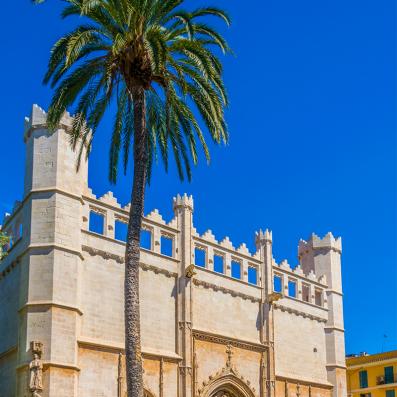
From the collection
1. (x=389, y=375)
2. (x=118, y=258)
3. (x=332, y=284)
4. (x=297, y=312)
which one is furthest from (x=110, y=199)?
(x=389, y=375)

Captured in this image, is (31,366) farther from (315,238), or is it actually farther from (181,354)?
(315,238)

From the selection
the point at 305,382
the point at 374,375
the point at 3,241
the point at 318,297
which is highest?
the point at 318,297

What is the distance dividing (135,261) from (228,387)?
1534 cm

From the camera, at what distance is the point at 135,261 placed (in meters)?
24.0

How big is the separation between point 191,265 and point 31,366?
32.3ft

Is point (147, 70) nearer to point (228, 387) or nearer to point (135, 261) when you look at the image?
point (135, 261)

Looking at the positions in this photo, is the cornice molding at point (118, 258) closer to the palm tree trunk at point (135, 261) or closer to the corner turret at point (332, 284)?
the palm tree trunk at point (135, 261)

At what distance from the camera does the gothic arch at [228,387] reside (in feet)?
118

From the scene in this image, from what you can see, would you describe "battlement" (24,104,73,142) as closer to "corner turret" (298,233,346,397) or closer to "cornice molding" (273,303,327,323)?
"cornice molding" (273,303,327,323)

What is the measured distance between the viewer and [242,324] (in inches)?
1526

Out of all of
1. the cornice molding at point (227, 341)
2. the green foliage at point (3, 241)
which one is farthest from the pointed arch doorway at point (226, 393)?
the green foliage at point (3, 241)

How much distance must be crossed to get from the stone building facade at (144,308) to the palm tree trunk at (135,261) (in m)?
5.89

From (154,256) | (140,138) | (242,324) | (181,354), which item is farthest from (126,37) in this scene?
(242,324)

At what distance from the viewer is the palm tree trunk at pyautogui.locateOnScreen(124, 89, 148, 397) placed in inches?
913
